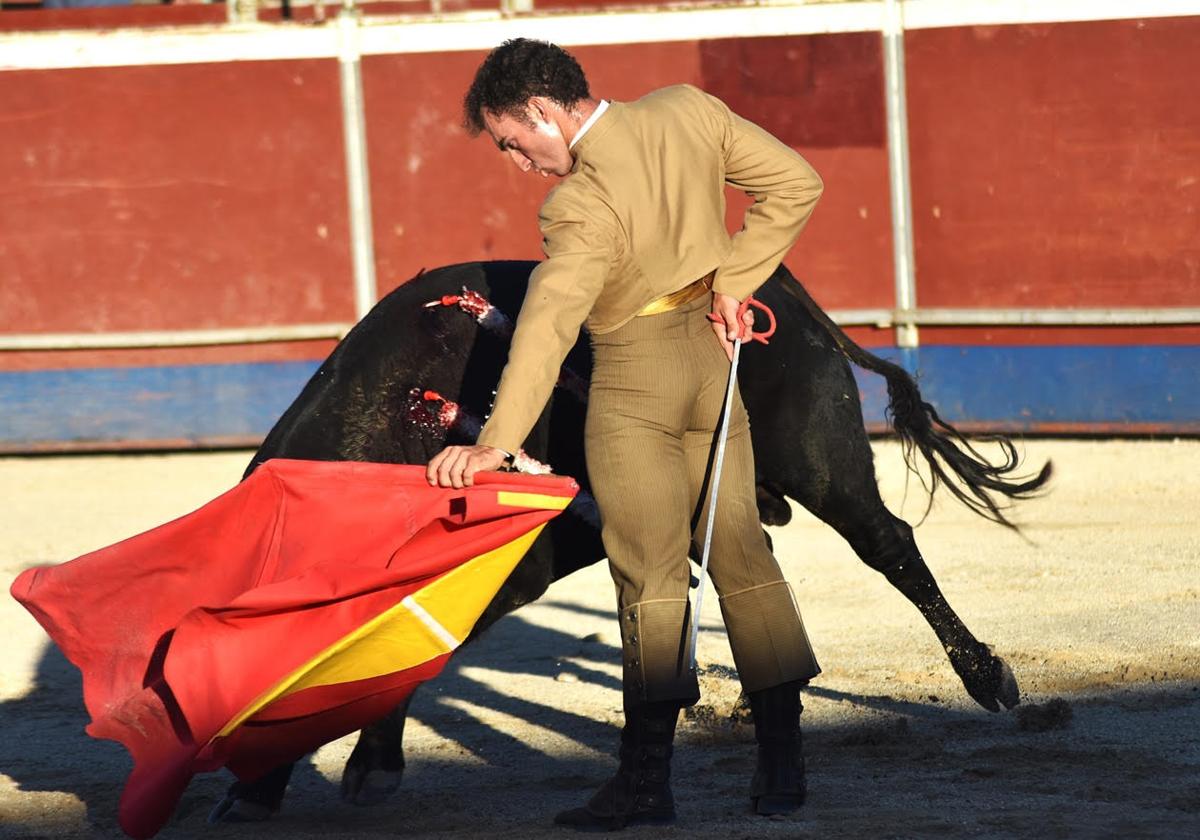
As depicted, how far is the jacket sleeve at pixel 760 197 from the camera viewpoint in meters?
3.32

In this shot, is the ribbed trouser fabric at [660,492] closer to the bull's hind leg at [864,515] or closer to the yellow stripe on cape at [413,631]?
the yellow stripe on cape at [413,631]

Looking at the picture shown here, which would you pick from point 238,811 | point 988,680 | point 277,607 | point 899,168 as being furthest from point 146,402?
point 277,607

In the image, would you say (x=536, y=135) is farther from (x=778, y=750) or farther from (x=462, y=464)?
(x=778, y=750)

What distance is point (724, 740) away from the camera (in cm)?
414

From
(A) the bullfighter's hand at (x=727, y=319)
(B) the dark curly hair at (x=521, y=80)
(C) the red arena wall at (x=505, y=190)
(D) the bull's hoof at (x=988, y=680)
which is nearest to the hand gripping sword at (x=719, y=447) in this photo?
(A) the bullfighter's hand at (x=727, y=319)

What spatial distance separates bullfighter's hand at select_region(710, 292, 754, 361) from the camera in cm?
332

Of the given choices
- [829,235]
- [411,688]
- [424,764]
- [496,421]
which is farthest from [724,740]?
[829,235]

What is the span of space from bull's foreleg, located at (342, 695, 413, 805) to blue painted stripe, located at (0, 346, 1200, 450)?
4.32 meters

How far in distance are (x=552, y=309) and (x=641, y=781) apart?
0.90 meters

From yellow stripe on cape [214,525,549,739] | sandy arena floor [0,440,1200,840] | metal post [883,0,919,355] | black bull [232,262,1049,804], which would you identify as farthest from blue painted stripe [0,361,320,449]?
yellow stripe on cape [214,525,549,739]

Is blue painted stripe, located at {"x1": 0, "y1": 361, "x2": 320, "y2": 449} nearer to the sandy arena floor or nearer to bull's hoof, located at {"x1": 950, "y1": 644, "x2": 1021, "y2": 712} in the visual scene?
the sandy arena floor

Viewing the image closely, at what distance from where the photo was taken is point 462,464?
309cm

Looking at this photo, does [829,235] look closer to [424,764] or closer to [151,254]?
[151,254]

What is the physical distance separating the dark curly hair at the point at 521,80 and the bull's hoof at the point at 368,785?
4.87ft
